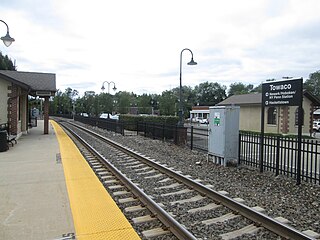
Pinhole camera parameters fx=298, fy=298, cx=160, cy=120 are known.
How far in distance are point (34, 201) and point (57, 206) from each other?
71 centimetres

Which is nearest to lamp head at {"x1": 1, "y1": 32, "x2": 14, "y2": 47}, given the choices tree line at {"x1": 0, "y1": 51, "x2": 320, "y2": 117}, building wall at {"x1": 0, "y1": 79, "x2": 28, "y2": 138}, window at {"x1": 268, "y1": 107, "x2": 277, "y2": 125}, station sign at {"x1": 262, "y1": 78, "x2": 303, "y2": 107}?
building wall at {"x1": 0, "y1": 79, "x2": 28, "y2": 138}

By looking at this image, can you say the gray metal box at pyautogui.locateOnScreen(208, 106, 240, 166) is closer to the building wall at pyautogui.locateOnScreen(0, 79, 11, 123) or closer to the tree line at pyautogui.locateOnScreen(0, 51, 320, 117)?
the building wall at pyautogui.locateOnScreen(0, 79, 11, 123)

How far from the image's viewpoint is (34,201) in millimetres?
6219

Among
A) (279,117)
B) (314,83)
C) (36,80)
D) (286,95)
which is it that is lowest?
(279,117)

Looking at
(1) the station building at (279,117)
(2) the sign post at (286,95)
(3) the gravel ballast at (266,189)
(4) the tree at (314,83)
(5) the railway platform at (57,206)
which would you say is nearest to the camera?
(5) the railway platform at (57,206)

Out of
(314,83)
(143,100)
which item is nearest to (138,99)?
(143,100)

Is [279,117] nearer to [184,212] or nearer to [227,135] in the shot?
[227,135]

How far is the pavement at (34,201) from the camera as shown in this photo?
465 cm

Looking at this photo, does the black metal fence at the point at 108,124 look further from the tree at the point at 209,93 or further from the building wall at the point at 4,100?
the tree at the point at 209,93

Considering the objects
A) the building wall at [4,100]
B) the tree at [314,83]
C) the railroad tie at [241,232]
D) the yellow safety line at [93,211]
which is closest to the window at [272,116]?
the building wall at [4,100]

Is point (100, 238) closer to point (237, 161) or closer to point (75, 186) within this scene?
point (75, 186)

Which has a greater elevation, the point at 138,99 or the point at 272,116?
the point at 138,99

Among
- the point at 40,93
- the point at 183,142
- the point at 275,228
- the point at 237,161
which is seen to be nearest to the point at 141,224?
the point at 275,228

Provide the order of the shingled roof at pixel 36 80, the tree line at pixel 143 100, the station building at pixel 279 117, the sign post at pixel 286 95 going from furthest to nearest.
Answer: the tree line at pixel 143 100, the station building at pixel 279 117, the shingled roof at pixel 36 80, the sign post at pixel 286 95
